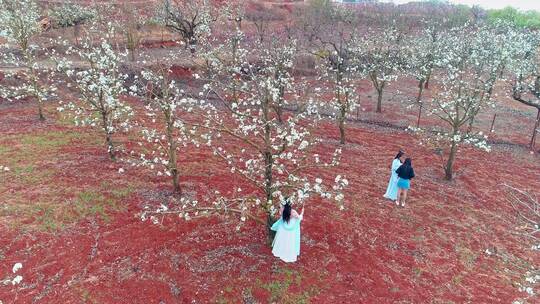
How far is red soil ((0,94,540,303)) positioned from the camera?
11352 millimetres

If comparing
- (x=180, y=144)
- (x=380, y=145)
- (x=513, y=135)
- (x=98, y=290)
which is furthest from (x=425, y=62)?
(x=98, y=290)

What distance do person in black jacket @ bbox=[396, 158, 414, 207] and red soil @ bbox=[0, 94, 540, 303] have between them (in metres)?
0.61

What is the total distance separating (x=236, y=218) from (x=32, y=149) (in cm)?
1143

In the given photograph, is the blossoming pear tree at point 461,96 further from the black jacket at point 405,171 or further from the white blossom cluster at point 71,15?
the white blossom cluster at point 71,15

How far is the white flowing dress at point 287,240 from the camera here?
11961mm

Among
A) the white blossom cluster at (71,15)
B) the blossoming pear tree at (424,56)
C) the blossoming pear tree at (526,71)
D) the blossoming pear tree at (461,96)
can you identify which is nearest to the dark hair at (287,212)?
the blossoming pear tree at (461,96)

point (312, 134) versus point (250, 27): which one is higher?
point (250, 27)

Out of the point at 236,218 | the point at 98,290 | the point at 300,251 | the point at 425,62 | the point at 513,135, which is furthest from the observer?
the point at 425,62

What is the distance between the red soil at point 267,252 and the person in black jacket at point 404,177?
2.01ft

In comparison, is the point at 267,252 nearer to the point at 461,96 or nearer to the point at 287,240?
the point at 287,240

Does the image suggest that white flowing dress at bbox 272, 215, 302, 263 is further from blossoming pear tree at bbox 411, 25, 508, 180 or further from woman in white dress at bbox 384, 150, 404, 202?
blossoming pear tree at bbox 411, 25, 508, 180

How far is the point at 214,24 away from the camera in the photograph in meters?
48.8

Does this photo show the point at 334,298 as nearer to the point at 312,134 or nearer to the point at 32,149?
the point at 312,134

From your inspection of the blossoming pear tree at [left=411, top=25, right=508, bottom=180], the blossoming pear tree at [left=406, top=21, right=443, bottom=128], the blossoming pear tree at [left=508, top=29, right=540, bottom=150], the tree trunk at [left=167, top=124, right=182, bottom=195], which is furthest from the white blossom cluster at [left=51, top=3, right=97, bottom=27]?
the blossoming pear tree at [left=508, top=29, right=540, bottom=150]
